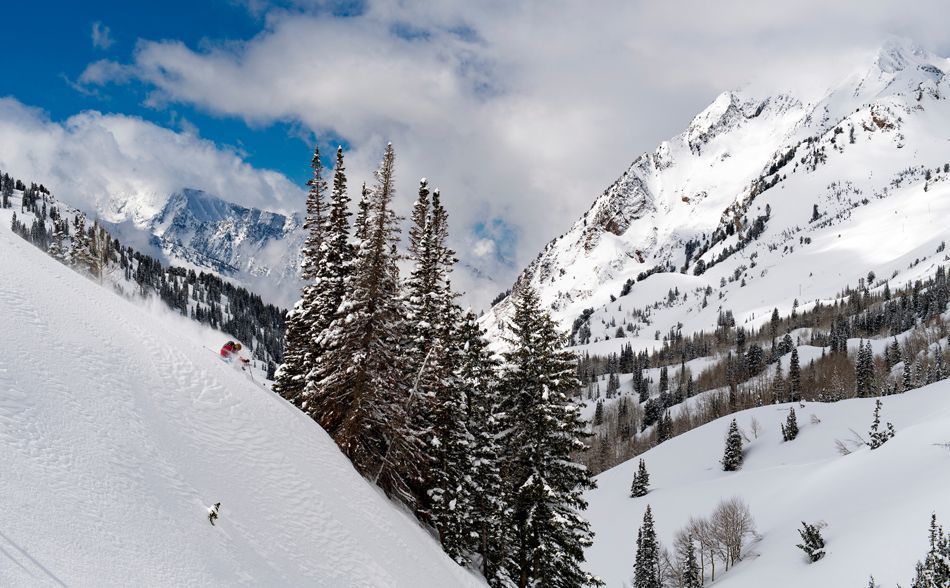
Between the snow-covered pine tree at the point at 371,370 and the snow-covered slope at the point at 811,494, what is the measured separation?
33.3 metres

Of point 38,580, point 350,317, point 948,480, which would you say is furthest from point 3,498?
point 948,480

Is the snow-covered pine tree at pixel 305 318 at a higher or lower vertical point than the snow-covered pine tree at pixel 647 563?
higher

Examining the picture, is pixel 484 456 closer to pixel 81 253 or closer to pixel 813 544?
pixel 813 544

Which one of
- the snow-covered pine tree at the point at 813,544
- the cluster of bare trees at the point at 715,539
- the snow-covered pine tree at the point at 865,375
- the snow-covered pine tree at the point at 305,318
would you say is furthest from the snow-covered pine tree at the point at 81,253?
the snow-covered pine tree at the point at 865,375

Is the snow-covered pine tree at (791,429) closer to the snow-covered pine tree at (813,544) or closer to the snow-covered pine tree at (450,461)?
the snow-covered pine tree at (813,544)

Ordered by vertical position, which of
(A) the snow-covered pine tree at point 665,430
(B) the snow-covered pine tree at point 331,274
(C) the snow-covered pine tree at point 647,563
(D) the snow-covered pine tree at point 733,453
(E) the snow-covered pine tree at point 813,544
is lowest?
(C) the snow-covered pine tree at point 647,563

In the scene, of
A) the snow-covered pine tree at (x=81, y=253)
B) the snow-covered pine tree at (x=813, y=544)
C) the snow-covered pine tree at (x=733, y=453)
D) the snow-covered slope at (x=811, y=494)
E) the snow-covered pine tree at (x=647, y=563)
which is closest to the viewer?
the snow-covered slope at (x=811, y=494)

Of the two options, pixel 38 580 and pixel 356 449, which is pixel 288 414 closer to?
pixel 356 449

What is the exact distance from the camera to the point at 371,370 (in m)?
23.0

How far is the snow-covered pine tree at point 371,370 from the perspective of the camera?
22781 millimetres

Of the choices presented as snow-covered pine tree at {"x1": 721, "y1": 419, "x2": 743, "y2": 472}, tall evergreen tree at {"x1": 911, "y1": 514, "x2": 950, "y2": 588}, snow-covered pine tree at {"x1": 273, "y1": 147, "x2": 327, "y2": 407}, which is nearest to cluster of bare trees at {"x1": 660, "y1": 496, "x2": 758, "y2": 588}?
snow-covered pine tree at {"x1": 721, "y1": 419, "x2": 743, "y2": 472}

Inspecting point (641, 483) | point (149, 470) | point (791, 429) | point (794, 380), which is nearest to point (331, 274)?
point (149, 470)

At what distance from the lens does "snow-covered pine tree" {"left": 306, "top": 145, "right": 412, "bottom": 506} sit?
74.7 feet

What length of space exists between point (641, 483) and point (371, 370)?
86945 millimetres
